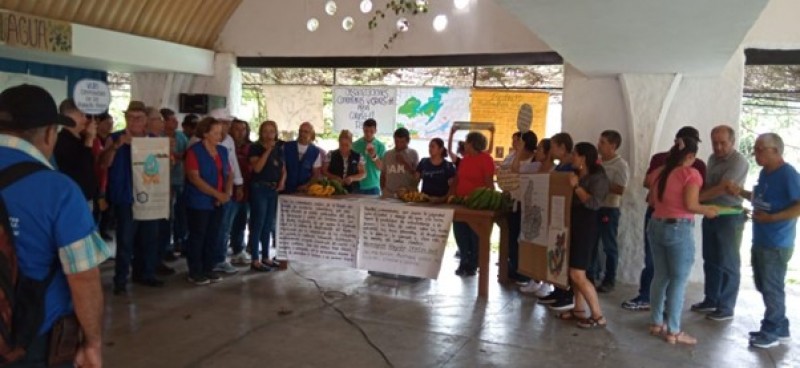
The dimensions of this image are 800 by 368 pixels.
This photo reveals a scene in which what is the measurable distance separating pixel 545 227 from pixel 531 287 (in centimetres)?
102

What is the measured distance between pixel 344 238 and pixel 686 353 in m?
3.48

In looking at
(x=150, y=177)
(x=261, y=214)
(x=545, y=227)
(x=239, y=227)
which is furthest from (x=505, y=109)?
(x=150, y=177)

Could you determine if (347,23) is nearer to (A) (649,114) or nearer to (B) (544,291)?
(A) (649,114)

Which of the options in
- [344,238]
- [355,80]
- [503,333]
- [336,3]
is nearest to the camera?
[503,333]

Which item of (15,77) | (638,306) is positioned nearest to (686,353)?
(638,306)

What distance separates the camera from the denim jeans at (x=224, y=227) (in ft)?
22.6

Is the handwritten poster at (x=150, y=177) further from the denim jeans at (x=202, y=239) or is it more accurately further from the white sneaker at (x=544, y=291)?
the white sneaker at (x=544, y=291)

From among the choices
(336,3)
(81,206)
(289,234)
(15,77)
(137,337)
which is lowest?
(137,337)

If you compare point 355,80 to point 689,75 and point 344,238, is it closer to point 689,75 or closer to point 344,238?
point 344,238

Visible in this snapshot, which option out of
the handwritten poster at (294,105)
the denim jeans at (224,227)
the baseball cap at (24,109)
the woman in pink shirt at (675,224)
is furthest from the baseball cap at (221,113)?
the baseball cap at (24,109)

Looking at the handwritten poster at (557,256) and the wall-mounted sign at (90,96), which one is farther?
the wall-mounted sign at (90,96)

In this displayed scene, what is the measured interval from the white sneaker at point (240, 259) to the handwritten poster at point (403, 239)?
5.68 feet

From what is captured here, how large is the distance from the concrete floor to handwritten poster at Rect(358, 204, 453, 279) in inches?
10.9

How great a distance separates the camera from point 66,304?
2.18 meters
